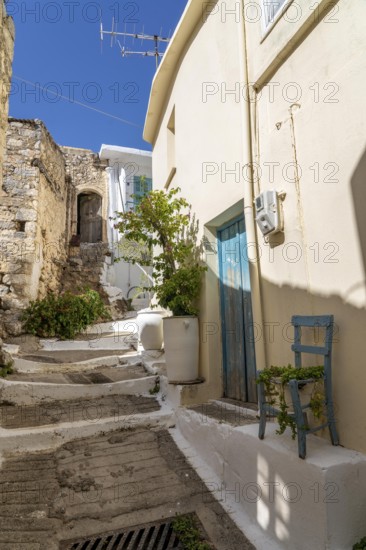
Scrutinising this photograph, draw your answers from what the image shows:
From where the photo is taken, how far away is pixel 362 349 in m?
2.02

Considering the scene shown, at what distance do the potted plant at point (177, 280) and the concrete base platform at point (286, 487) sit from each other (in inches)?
40.5

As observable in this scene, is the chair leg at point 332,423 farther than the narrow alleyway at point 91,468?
No

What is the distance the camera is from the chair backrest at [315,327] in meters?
2.16

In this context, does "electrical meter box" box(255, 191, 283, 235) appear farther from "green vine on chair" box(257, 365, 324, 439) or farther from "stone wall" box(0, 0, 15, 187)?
"stone wall" box(0, 0, 15, 187)

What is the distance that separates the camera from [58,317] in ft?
23.8

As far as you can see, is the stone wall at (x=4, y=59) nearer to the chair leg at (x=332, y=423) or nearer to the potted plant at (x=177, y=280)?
the potted plant at (x=177, y=280)

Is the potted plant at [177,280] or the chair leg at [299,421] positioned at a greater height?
the potted plant at [177,280]

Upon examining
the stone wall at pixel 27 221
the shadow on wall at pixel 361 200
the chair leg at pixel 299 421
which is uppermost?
the stone wall at pixel 27 221

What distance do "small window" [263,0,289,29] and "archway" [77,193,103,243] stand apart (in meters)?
9.97

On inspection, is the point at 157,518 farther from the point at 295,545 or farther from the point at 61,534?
the point at 295,545

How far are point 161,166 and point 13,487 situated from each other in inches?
219

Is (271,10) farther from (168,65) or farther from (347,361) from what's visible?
(347,361)

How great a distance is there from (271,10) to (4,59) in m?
2.93

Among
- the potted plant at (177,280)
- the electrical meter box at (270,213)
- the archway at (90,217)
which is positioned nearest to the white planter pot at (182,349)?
the potted plant at (177,280)
